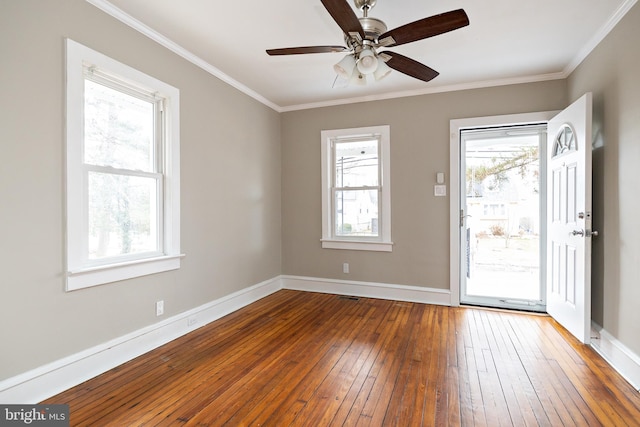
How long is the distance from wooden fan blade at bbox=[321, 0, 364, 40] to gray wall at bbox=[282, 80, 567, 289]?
228cm

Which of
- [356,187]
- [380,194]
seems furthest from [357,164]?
[380,194]

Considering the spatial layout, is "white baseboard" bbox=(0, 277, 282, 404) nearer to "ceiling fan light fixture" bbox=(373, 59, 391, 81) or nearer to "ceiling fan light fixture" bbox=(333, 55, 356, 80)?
"ceiling fan light fixture" bbox=(333, 55, 356, 80)

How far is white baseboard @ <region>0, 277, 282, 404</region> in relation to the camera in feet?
6.22

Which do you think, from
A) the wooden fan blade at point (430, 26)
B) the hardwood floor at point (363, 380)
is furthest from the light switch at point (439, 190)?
the wooden fan blade at point (430, 26)

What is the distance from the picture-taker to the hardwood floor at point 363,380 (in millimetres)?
1860

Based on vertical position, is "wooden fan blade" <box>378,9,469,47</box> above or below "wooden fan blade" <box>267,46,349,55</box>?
below

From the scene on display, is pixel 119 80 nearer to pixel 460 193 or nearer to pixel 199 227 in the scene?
pixel 199 227

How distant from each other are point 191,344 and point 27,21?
2.56 meters

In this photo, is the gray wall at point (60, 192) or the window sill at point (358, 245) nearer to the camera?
the gray wall at point (60, 192)

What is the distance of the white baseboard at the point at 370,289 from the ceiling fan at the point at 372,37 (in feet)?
8.57

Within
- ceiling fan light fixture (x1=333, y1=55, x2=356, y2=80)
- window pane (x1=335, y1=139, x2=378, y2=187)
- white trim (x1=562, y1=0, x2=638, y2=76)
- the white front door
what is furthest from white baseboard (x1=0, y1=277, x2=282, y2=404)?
white trim (x1=562, y1=0, x2=638, y2=76)

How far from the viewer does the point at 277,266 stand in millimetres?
4750

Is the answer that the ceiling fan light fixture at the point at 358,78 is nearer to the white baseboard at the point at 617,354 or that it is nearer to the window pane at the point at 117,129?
the window pane at the point at 117,129

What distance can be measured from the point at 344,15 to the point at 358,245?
306 cm
